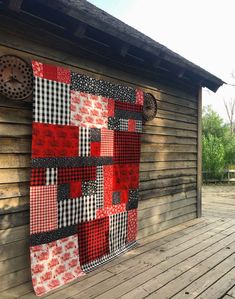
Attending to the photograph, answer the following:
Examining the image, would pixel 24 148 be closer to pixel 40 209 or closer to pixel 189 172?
pixel 40 209

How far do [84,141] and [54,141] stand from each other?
530mm

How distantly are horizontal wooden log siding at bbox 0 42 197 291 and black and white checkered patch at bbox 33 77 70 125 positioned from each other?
17 cm

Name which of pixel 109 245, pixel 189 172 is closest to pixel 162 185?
pixel 189 172

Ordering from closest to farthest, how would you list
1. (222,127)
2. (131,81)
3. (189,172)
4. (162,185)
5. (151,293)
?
(151,293)
(131,81)
(162,185)
(189,172)
(222,127)

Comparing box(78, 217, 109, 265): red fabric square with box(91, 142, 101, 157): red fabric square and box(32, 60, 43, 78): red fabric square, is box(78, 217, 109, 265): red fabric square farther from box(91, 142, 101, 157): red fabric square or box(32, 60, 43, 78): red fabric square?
box(32, 60, 43, 78): red fabric square

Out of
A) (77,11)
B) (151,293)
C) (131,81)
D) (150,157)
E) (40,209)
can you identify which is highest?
(77,11)

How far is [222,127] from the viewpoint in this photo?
57.7 feet

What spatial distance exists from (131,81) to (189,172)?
289 centimetres

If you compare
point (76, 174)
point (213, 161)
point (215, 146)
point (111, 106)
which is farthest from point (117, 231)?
point (215, 146)

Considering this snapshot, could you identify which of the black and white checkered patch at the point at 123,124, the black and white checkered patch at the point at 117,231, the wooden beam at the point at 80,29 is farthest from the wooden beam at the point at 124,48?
the black and white checkered patch at the point at 117,231

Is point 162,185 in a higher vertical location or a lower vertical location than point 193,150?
lower

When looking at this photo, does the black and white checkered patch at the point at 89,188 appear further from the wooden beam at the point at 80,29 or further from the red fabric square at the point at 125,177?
the wooden beam at the point at 80,29

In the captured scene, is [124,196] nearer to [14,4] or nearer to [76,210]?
[76,210]

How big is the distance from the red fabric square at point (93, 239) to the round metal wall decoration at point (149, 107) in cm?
197
